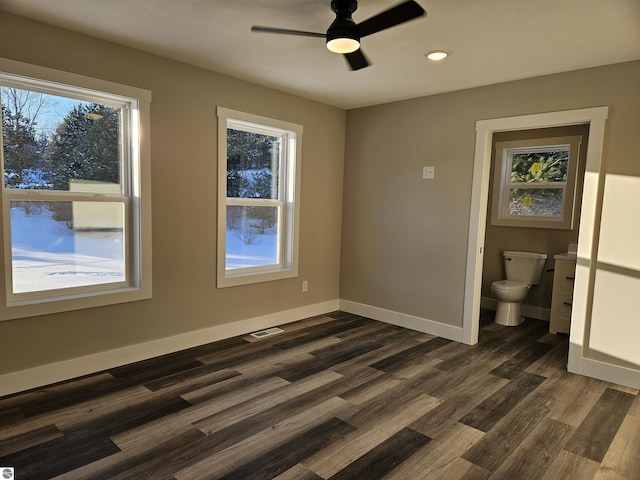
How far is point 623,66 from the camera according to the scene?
3000 millimetres

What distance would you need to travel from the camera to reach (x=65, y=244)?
2.89 meters

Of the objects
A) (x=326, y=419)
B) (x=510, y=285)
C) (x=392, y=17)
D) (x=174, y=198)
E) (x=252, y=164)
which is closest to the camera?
(x=392, y=17)

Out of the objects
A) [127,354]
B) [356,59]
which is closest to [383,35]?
[356,59]

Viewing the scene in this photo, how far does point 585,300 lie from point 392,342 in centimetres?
166

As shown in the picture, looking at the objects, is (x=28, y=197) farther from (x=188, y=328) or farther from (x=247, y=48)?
(x=247, y=48)

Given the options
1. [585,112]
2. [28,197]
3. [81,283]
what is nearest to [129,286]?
[81,283]

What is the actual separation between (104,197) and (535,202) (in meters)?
4.63

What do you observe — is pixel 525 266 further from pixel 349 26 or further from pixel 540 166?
pixel 349 26

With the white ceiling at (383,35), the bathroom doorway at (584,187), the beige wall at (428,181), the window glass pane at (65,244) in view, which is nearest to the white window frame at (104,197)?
the window glass pane at (65,244)

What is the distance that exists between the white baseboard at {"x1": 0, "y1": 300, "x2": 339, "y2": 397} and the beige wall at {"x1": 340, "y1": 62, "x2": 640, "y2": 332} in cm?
112

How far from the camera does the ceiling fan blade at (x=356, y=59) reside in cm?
248

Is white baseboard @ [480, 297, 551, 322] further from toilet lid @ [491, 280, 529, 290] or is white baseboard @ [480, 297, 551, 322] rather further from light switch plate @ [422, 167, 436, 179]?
light switch plate @ [422, 167, 436, 179]

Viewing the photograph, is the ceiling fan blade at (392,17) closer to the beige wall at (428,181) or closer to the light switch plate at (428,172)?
the beige wall at (428,181)

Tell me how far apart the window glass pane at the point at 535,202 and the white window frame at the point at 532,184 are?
0.12ft
